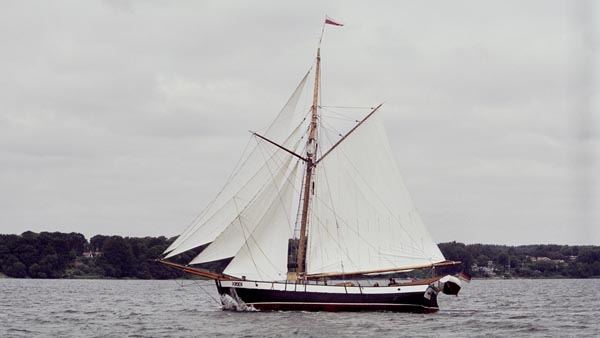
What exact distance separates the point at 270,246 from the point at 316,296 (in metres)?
4.17

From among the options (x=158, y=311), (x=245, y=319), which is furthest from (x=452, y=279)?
(x=158, y=311)

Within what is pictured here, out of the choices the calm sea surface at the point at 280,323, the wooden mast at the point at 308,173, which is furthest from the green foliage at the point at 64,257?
the wooden mast at the point at 308,173

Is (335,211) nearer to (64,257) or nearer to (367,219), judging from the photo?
(367,219)

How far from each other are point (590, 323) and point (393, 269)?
12.4 metres

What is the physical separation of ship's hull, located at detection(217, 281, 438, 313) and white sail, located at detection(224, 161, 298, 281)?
3.32ft

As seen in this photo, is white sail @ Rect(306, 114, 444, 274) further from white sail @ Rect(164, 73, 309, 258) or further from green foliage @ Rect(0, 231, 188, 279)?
green foliage @ Rect(0, 231, 188, 279)

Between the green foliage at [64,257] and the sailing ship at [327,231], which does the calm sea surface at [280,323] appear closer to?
the sailing ship at [327,231]

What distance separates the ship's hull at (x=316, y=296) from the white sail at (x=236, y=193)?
13.9 ft

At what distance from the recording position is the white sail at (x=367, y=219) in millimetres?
58688

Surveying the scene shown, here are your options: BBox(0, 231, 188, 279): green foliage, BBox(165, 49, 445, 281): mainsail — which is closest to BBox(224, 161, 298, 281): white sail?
BBox(165, 49, 445, 281): mainsail

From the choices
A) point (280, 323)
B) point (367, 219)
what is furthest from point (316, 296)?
point (280, 323)

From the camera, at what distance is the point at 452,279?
196ft

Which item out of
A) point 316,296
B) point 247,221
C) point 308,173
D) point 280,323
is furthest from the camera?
point 308,173

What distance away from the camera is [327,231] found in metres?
59.3
